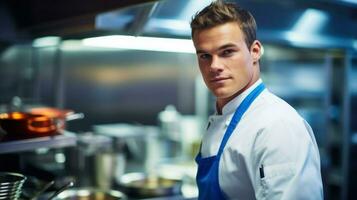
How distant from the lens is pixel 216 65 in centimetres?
103

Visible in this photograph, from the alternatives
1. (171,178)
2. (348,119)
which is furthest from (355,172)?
(171,178)

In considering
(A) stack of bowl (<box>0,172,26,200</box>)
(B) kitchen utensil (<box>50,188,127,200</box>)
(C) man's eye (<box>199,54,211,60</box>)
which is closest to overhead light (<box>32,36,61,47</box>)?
(B) kitchen utensil (<box>50,188,127,200</box>)

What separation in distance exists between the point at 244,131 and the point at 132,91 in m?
1.56

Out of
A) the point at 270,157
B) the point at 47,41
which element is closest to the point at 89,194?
the point at 47,41

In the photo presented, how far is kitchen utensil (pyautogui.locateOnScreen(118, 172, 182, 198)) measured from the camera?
1600 millimetres

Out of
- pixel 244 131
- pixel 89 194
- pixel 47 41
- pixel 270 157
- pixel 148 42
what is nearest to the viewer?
pixel 270 157

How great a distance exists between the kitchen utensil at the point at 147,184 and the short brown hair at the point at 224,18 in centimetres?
76

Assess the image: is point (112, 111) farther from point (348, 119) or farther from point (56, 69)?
point (348, 119)

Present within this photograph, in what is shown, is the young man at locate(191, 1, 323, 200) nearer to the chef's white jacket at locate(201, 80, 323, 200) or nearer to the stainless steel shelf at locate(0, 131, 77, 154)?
the chef's white jacket at locate(201, 80, 323, 200)

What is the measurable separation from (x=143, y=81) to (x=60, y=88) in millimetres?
572

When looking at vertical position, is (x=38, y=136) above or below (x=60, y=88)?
below

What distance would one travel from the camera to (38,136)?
1420 mm

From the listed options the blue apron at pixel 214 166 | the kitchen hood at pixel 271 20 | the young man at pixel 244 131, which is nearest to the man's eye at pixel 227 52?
the young man at pixel 244 131

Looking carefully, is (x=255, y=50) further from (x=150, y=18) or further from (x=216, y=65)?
(x=150, y=18)
